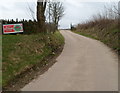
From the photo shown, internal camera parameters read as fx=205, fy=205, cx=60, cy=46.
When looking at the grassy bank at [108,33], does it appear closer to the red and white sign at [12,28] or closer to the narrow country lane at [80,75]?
the narrow country lane at [80,75]

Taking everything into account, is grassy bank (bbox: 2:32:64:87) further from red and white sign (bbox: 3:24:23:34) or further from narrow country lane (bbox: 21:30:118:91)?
red and white sign (bbox: 3:24:23:34)

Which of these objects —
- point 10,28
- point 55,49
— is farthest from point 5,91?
point 10,28

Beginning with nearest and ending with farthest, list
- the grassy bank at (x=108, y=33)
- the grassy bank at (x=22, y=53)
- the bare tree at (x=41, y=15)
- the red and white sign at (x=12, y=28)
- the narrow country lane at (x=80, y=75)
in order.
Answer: the narrow country lane at (x=80, y=75) < the grassy bank at (x=22, y=53) < the grassy bank at (x=108, y=33) < the bare tree at (x=41, y=15) < the red and white sign at (x=12, y=28)

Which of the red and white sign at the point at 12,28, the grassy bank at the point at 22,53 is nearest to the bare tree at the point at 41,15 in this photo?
the red and white sign at the point at 12,28

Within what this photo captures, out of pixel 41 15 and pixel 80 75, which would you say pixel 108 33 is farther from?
pixel 80 75

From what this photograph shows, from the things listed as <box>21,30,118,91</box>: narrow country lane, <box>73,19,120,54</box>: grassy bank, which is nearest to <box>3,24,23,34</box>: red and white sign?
<box>73,19,120,54</box>: grassy bank

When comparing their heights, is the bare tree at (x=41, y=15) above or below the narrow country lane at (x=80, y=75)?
above

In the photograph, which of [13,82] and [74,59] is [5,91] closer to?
[13,82]

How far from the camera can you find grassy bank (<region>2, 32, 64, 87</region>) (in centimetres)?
1000

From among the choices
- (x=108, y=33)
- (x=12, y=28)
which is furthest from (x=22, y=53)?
(x=108, y=33)

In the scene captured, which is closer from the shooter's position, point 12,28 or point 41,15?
point 41,15

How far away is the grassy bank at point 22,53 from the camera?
10.00m

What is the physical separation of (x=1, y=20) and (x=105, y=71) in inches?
591

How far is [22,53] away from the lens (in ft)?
42.0
